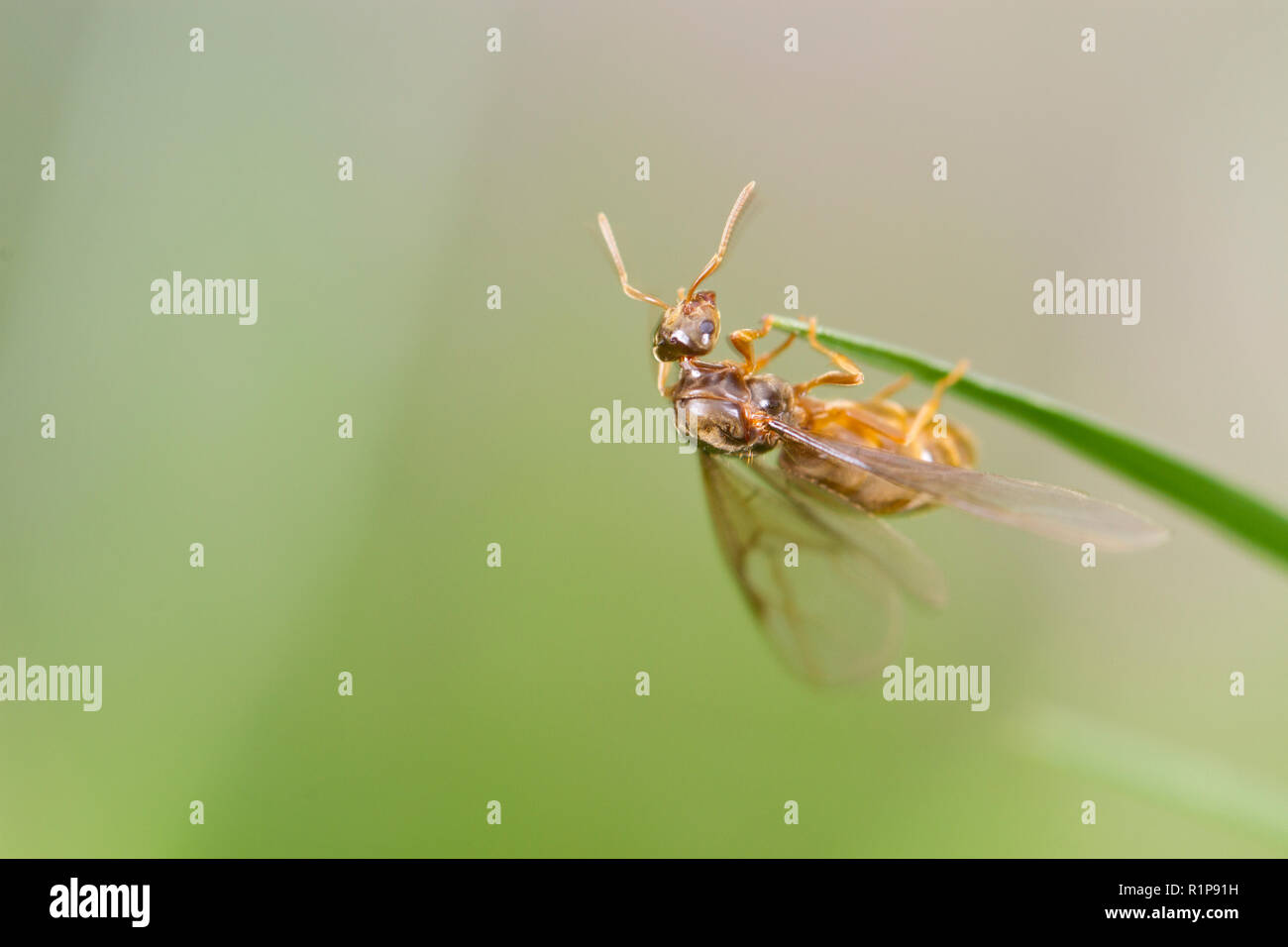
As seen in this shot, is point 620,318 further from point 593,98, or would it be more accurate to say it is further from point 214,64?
point 214,64

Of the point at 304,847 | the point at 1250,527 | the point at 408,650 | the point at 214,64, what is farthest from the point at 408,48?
the point at 1250,527

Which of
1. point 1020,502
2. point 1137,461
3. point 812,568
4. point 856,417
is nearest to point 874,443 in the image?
point 856,417

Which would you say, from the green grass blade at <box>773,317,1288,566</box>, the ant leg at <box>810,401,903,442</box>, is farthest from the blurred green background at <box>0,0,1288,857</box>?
the green grass blade at <box>773,317,1288,566</box>

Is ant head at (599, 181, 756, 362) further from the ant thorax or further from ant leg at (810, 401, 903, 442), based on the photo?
ant leg at (810, 401, 903, 442)

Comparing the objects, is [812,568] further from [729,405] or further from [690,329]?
[690,329]

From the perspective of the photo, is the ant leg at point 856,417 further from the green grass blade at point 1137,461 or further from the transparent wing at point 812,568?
the green grass blade at point 1137,461

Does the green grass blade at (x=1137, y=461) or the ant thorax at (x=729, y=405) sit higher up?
the ant thorax at (x=729, y=405)

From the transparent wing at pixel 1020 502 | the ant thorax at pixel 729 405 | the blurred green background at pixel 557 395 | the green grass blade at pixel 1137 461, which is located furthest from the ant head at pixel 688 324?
the blurred green background at pixel 557 395
